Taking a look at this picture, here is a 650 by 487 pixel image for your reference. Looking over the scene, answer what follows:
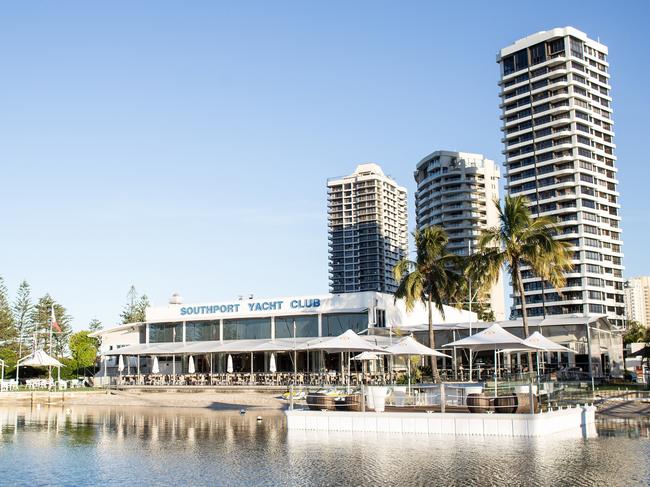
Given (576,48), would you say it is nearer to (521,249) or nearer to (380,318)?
(380,318)

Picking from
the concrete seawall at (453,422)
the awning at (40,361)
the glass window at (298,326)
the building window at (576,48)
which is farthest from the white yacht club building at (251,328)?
the building window at (576,48)

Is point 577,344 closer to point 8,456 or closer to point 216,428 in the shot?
point 216,428

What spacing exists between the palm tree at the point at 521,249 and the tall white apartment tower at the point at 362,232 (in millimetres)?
129769

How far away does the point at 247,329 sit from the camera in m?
54.7

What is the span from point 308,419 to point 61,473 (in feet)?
35.7

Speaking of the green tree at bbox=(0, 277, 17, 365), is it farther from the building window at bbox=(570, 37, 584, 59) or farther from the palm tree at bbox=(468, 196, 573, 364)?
the building window at bbox=(570, 37, 584, 59)

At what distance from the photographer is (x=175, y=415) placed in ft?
122

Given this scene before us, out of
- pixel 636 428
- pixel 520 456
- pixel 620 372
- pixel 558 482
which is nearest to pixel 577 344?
pixel 620 372

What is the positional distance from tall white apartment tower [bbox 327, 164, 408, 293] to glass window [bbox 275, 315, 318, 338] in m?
115

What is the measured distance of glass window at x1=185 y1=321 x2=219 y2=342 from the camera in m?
56.2

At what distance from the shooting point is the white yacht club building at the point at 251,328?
49.8 m

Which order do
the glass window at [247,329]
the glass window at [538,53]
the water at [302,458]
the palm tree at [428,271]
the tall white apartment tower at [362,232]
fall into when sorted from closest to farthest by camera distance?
the water at [302,458], the palm tree at [428,271], the glass window at [247,329], the glass window at [538,53], the tall white apartment tower at [362,232]

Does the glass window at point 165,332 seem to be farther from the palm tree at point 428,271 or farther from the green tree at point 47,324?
the green tree at point 47,324

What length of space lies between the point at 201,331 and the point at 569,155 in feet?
234
